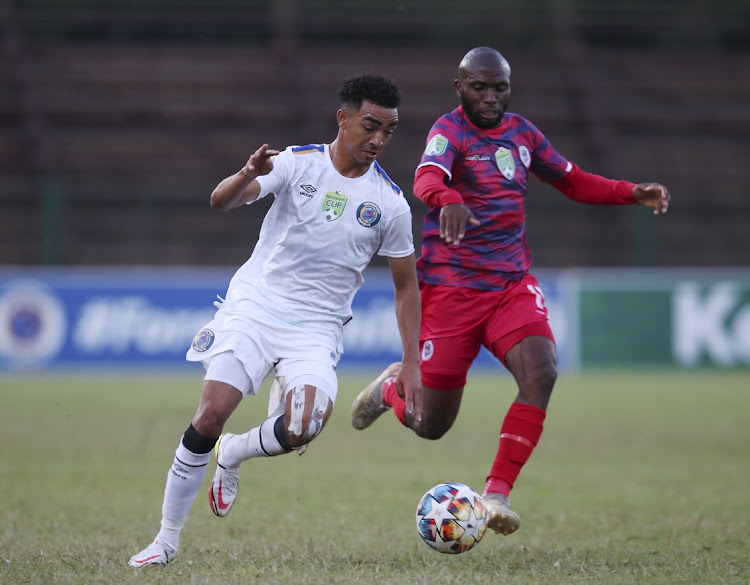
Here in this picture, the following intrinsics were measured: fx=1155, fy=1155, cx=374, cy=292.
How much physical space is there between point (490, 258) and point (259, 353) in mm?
1499


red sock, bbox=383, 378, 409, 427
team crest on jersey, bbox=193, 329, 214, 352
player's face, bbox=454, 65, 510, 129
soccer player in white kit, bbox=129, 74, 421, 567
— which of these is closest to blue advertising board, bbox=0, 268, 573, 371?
red sock, bbox=383, 378, 409, 427

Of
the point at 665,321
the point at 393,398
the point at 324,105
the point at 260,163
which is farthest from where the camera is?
the point at 324,105

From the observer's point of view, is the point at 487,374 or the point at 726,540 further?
the point at 487,374

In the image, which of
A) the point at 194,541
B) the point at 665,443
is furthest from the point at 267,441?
the point at 665,443

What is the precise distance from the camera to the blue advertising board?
55.5ft

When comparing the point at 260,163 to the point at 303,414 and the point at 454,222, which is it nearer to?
the point at 454,222

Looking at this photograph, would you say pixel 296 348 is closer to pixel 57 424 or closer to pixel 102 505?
pixel 102 505

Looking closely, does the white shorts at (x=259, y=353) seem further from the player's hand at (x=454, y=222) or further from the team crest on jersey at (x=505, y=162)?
the team crest on jersey at (x=505, y=162)

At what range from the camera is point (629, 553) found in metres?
5.69

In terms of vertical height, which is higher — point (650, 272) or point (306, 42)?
point (306, 42)

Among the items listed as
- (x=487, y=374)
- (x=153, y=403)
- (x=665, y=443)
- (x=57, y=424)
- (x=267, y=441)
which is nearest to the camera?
(x=267, y=441)

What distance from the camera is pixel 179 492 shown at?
208 inches

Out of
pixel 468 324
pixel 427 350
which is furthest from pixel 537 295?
pixel 427 350

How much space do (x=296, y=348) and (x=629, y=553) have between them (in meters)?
1.93
